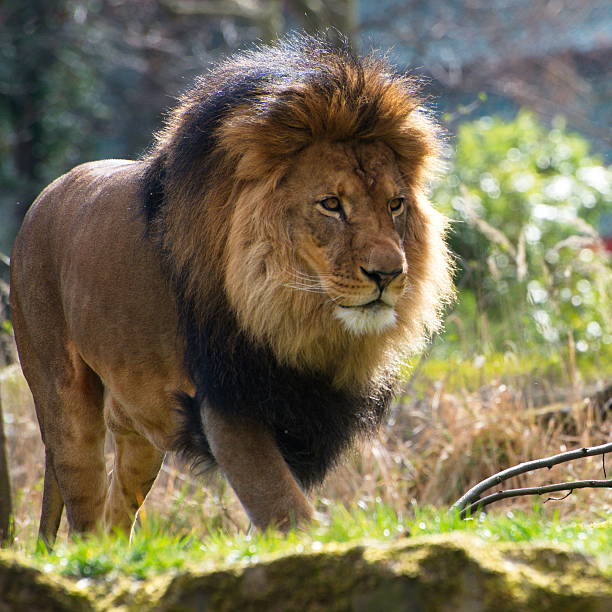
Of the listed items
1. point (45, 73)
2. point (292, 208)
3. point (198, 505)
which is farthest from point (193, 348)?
point (45, 73)

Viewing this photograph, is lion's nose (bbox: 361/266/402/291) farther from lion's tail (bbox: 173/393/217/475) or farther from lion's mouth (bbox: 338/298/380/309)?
lion's tail (bbox: 173/393/217/475)

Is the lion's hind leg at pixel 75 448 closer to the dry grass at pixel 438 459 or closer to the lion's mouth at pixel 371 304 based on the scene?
the dry grass at pixel 438 459

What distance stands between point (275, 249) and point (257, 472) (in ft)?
2.28

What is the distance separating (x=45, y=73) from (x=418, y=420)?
943cm

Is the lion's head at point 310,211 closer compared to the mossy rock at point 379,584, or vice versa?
the mossy rock at point 379,584

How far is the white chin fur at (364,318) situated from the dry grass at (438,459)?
1.99 m

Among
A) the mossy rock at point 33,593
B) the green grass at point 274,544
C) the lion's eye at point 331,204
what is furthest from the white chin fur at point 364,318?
the mossy rock at point 33,593

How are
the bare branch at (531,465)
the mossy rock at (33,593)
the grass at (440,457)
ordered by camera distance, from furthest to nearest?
the grass at (440,457), the bare branch at (531,465), the mossy rock at (33,593)

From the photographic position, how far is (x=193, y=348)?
3578mm

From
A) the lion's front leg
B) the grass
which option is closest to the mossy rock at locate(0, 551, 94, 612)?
the lion's front leg

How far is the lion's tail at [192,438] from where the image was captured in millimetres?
3584

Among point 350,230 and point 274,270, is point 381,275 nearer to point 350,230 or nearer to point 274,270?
point 350,230

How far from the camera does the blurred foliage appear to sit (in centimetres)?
632

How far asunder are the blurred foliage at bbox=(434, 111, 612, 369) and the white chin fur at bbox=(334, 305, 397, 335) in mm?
2480
